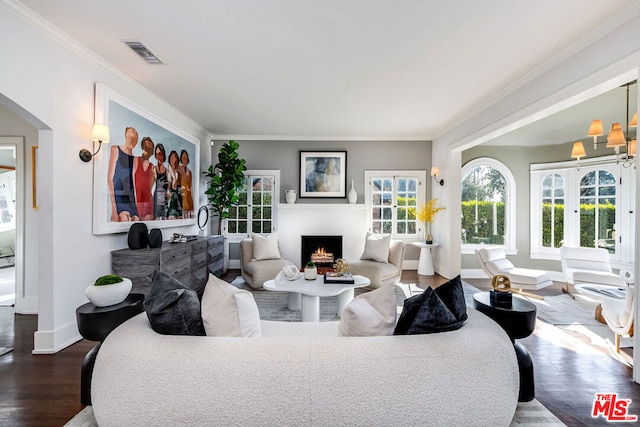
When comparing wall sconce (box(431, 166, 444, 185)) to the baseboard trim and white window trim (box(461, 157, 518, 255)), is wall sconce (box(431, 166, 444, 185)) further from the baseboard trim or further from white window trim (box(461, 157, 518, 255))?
the baseboard trim

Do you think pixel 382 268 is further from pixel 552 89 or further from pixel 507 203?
pixel 507 203

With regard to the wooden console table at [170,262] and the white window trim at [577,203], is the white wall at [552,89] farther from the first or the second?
the wooden console table at [170,262]

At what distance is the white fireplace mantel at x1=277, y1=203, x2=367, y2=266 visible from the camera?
5.90m

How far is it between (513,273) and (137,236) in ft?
17.5

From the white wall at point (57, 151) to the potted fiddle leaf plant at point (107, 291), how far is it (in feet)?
3.36

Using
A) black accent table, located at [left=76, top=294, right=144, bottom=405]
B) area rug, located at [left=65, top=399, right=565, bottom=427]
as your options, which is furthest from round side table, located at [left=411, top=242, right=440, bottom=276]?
black accent table, located at [left=76, top=294, right=144, bottom=405]

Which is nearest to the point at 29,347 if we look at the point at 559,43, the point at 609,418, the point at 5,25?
the point at 5,25

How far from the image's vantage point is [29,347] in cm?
267

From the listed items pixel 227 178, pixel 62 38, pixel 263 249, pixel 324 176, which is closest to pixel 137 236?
pixel 263 249

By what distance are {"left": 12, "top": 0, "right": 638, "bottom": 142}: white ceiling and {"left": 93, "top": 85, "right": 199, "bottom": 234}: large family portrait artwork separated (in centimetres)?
49

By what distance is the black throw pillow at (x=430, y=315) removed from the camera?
1.52 meters

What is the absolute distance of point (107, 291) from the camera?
1.97 meters

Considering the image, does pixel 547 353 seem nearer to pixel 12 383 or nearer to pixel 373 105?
pixel 373 105

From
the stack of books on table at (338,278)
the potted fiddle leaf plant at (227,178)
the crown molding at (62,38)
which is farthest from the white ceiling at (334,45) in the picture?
the stack of books on table at (338,278)
